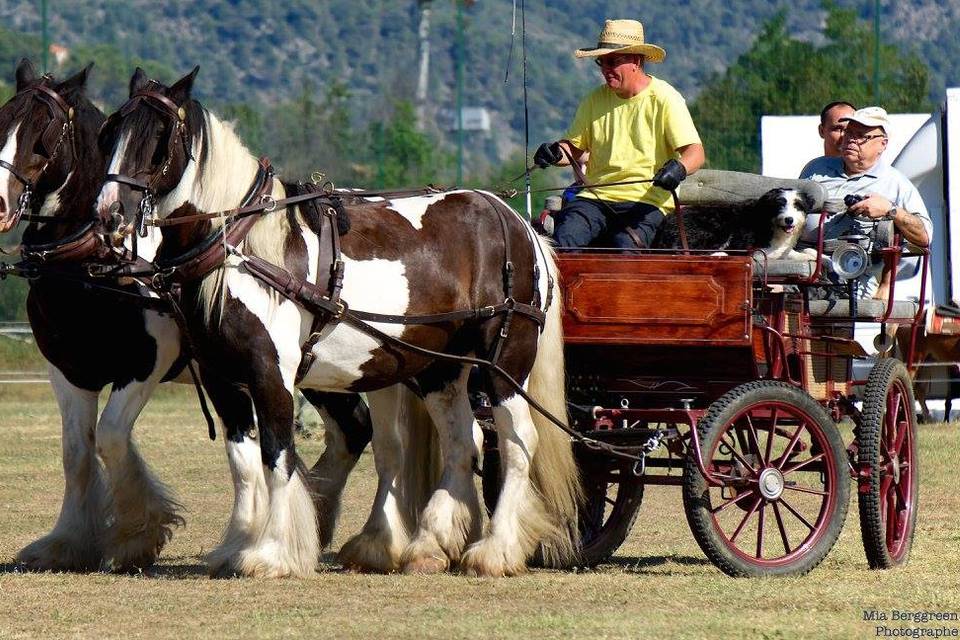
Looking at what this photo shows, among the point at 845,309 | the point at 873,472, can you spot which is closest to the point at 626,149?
the point at 845,309

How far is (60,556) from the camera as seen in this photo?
7.40 meters

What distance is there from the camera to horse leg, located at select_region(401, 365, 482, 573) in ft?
24.1

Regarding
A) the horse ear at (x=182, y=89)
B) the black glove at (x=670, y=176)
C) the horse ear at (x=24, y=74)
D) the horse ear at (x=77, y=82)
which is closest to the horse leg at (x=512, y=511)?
the black glove at (x=670, y=176)

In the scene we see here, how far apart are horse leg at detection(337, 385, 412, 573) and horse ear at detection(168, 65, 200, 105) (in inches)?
71.3

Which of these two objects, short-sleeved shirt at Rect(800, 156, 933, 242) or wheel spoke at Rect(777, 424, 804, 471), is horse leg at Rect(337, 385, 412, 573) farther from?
short-sleeved shirt at Rect(800, 156, 933, 242)

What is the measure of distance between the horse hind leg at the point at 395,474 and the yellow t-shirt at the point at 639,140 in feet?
4.28

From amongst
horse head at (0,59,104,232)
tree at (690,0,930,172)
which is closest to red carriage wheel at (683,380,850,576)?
horse head at (0,59,104,232)

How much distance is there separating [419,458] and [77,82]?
2.25m

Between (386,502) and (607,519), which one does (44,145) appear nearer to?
(386,502)

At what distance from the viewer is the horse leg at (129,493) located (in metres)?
7.28

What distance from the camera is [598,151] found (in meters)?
8.10

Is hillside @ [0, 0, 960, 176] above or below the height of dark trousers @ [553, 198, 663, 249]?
above

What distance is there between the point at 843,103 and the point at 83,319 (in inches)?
195

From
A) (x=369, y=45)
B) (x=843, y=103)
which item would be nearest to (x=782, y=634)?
(x=843, y=103)
